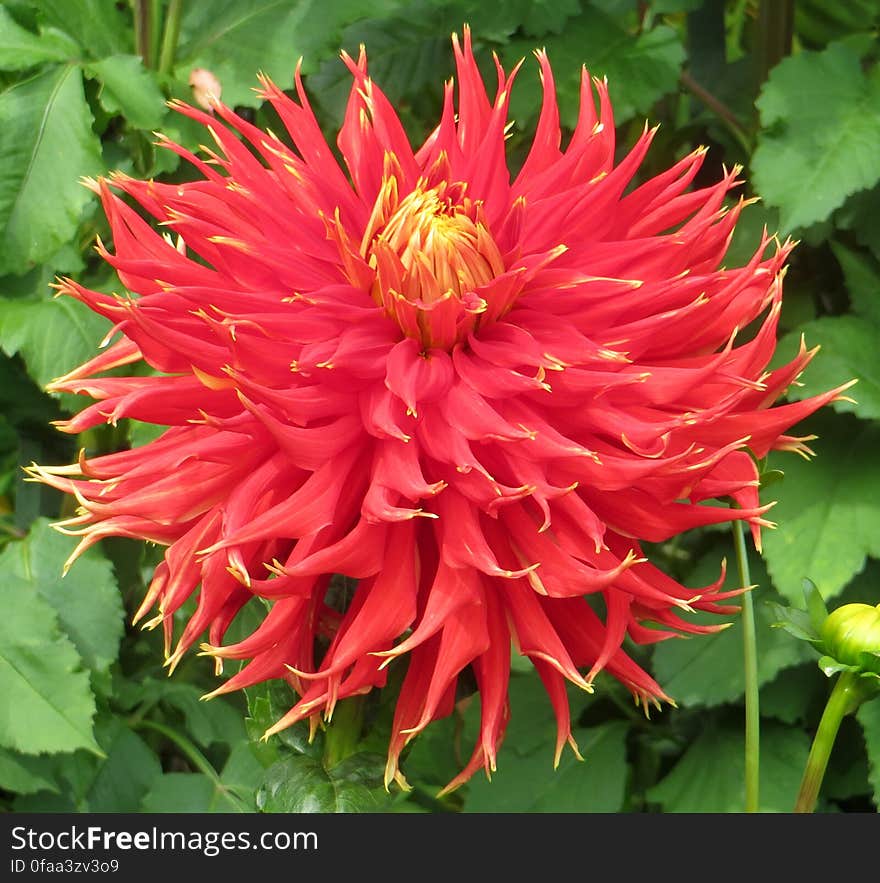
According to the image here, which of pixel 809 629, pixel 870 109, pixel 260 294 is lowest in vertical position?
pixel 809 629

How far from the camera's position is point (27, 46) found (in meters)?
0.91

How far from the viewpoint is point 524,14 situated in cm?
99

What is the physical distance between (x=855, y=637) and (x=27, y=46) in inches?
28.8

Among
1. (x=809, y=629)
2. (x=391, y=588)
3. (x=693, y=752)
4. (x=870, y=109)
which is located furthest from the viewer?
(x=693, y=752)

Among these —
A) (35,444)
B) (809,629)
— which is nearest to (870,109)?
(809,629)

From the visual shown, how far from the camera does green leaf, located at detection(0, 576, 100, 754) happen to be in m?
0.84

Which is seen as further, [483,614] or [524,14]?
[524,14]

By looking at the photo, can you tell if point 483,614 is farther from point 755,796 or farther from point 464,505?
point 755,796

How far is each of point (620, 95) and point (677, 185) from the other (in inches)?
13.7

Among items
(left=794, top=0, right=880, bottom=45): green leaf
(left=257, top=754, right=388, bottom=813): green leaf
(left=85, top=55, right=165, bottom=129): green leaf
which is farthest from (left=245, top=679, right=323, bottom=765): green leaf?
(left=794, top=0, right=880, bottom=45): green leaf

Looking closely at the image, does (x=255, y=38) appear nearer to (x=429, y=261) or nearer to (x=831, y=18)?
(x=429, y=261)

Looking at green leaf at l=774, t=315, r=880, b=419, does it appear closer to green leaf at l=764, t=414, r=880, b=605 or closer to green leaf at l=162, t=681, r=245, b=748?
green leaf at l=764, t=414, r=880, b=605

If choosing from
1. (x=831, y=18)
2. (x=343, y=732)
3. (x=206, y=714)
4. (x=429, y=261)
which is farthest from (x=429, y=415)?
(x=831, y=18)

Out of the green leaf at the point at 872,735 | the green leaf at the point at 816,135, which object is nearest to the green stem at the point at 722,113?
the green leaf at the point at 816,135
